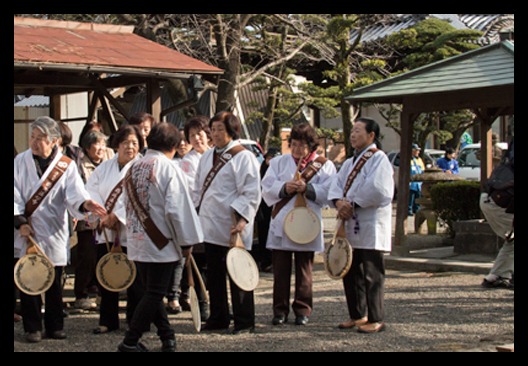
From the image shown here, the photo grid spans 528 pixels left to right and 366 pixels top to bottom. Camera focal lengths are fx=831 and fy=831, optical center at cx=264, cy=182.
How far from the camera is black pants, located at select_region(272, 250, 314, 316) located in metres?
7.39

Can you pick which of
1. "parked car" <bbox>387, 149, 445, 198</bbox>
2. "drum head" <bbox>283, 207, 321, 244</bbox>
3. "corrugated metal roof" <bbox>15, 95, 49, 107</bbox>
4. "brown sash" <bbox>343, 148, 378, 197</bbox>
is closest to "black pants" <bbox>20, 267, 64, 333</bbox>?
"drum head" <bbox>283, 207, 321, 244</bbox>

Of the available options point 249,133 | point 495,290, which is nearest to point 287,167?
point 495,290

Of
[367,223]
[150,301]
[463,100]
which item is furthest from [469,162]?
[150,301]

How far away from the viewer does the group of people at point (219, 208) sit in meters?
6.61

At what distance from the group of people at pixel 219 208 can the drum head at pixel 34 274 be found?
0.16 meters

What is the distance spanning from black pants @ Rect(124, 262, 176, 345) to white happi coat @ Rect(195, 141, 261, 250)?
949 millimetres

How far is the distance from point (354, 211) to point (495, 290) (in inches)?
107

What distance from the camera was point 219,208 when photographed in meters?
7.00

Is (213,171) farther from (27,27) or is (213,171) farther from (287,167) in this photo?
(27,27)

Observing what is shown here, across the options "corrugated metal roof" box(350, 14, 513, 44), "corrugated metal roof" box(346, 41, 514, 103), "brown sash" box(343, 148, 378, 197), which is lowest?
"brown sash" box(343, 148, 378, 197)

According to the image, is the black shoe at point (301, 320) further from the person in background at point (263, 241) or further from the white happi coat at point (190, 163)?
the person in background at point (263, 241)

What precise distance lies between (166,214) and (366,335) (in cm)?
202

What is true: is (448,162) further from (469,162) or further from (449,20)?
(449,20)

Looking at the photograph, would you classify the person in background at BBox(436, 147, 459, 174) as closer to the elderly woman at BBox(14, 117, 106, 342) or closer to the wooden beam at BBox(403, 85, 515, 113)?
the wooden beam at BBox(403, 85, 515, 113)
